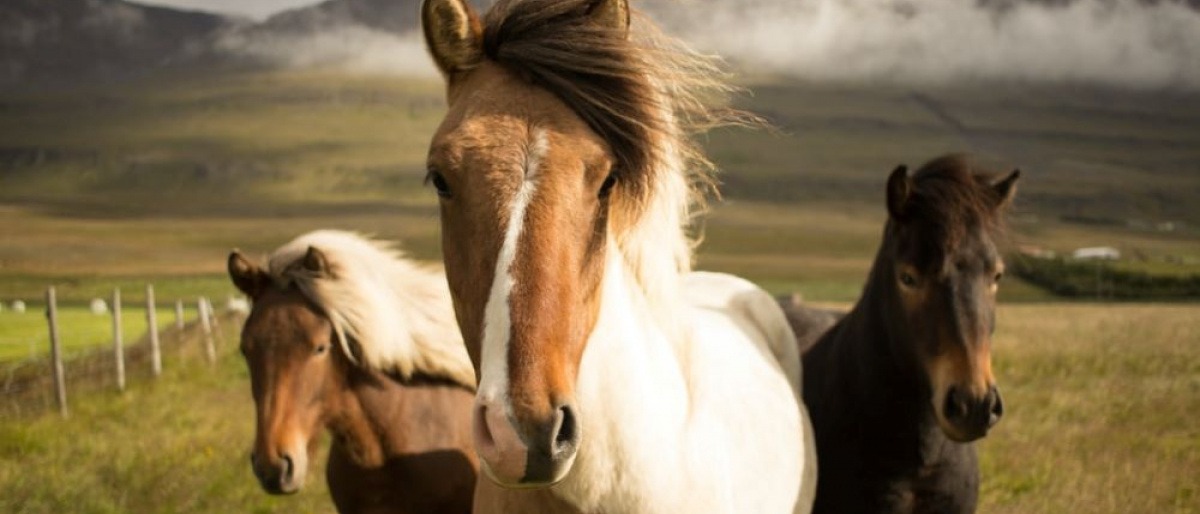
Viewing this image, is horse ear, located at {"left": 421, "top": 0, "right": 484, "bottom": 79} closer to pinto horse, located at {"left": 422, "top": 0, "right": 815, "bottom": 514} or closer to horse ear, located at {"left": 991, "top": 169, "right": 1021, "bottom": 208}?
pinto horse, located at {"left": 422, "top": 0, "right": 815, "bottom": 514}

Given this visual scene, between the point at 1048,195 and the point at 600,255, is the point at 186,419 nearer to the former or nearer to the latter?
the point at 600,255

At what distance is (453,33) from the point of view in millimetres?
2580

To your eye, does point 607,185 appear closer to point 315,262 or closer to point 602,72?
point 602,72

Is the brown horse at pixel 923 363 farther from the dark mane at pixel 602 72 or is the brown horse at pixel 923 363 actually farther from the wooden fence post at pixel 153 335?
the wooden fence post at pixel 153 335

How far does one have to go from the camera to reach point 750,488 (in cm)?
310

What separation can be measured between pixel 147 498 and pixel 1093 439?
8380 millimetres

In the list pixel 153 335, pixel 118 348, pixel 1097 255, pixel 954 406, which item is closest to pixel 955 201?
pixel 954 406

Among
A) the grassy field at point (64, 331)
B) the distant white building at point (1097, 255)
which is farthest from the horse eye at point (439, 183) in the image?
the distant white building at point (1097, 255)

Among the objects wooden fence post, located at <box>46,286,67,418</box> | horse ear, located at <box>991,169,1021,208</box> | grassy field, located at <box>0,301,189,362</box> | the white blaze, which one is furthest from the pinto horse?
grassy field, located at <box>0,301,189,362</box>

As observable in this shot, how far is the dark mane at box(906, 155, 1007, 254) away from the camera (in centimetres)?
420

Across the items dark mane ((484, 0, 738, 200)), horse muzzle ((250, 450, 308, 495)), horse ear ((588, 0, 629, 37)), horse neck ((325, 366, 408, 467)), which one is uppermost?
horse ear ((588, 0, 629, 37))

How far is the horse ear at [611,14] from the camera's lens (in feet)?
8.47

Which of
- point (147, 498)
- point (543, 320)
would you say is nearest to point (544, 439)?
point (543, 320)

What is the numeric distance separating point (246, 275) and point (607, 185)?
3.56 m
